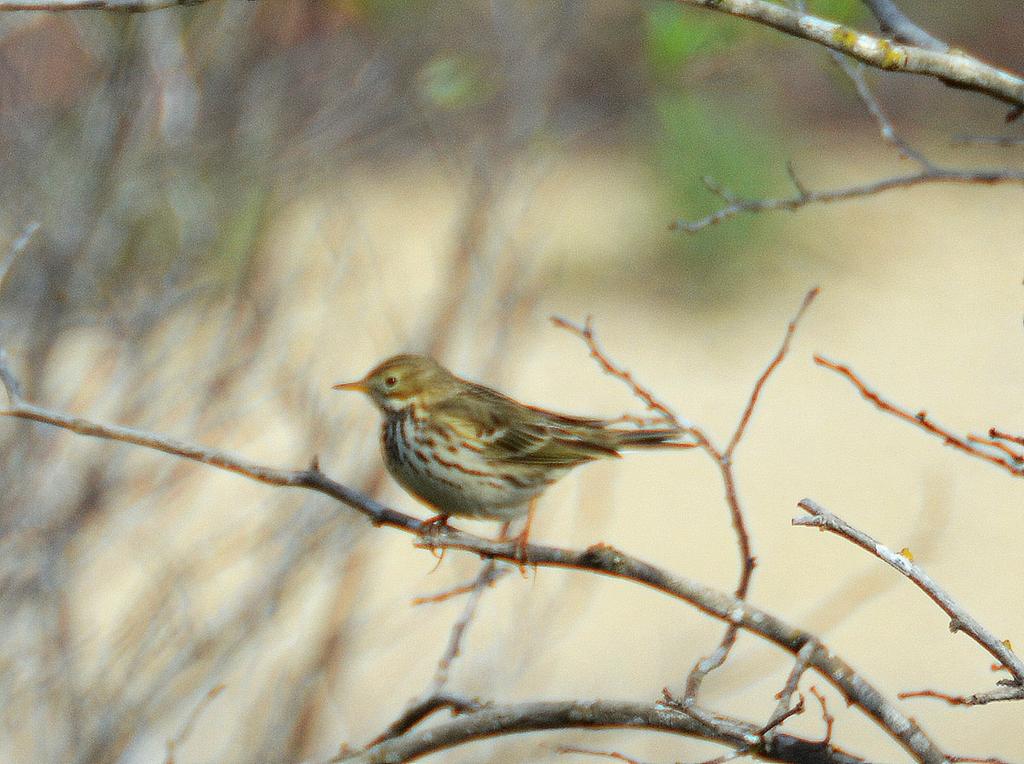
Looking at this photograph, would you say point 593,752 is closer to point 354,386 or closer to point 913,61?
point 913,61

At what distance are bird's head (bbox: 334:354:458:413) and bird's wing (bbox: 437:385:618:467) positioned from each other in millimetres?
76

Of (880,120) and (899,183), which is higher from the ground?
(880,120)

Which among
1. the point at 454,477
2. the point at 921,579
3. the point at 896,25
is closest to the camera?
the point at 921,579

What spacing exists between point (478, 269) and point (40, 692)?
6.47 ft

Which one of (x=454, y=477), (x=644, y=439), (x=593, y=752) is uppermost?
(x=644, y=439)

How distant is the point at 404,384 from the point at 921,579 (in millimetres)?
2291

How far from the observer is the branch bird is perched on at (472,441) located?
4.05 m

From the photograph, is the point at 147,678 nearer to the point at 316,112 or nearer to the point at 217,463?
the point at 316,112

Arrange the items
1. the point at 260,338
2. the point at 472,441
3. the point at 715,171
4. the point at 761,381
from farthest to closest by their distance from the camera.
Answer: the point at 715,171
the point at 260,338
the point at 472,441
the point at 761,381

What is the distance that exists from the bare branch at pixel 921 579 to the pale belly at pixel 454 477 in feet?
6.01

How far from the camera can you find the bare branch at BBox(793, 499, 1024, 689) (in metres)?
2.26

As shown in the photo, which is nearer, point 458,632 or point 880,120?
point 458,632

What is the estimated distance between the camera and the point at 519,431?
14.1 ft

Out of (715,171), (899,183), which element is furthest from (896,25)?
(715,171)
